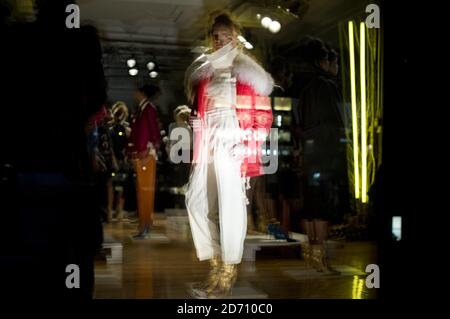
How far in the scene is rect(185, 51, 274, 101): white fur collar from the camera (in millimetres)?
2883

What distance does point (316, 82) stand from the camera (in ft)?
9.82

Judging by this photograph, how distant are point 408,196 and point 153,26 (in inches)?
54.7

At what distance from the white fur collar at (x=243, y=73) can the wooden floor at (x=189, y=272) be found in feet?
2.13

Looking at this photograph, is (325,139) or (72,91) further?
(325,139)

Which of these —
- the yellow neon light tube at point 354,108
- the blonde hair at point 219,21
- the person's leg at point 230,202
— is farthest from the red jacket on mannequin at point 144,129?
the yellow neon light tube at point 354,108

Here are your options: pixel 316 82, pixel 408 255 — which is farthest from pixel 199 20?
pixel 408 255

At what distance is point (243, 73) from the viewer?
2.92 meters

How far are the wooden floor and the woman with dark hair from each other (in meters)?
0.08

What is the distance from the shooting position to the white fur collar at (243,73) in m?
2.88

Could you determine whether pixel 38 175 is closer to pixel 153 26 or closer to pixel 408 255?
pixel 153 26
